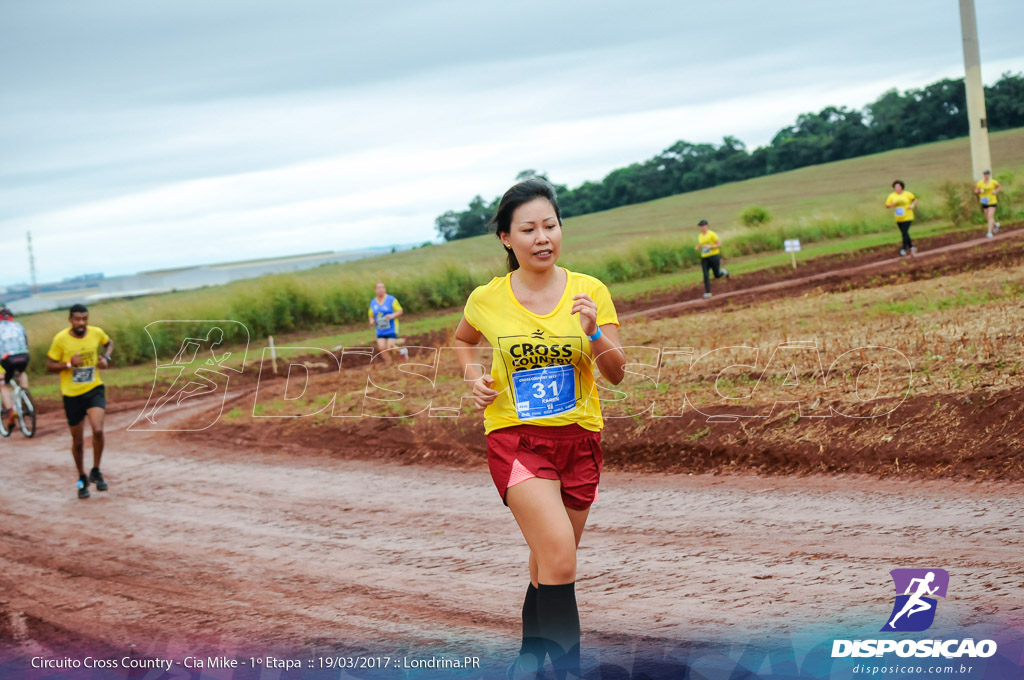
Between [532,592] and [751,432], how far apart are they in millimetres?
5964

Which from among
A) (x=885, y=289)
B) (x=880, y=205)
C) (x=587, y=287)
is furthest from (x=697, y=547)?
(x=880, y=205)

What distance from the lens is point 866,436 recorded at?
29.6 ft

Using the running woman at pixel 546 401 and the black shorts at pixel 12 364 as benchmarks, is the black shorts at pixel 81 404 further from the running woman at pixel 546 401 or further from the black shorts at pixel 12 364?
the running woman at pixel 546 401

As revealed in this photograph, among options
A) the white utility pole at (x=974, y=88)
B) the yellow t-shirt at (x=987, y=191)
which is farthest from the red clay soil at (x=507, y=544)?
the white utility pole at (x=974, y=88)

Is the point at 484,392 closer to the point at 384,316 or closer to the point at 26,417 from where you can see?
the point at 384,316

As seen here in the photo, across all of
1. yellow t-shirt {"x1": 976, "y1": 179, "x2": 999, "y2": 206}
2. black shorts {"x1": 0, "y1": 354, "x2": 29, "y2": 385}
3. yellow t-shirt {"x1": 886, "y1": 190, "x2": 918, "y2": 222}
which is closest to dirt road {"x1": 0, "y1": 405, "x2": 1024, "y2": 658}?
black shorts {"x1": 0, "y1": 354, "x2": 29, "y2": 385}

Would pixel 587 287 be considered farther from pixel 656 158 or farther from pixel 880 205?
pixel 656 158

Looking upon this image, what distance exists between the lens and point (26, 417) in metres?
18.0

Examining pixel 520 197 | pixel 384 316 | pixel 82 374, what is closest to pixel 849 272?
pixel 384 316

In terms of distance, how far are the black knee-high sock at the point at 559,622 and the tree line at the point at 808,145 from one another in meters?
83.0

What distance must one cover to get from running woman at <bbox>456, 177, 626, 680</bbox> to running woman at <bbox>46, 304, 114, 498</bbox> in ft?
28.3

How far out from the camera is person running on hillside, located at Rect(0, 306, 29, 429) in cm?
1777

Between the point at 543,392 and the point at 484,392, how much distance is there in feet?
0.85

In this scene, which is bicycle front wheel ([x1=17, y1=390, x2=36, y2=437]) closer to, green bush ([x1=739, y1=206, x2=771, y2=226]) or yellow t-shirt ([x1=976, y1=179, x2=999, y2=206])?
yellow t-shirt ([x1=976, y1=179, x2=999, y2=206])
